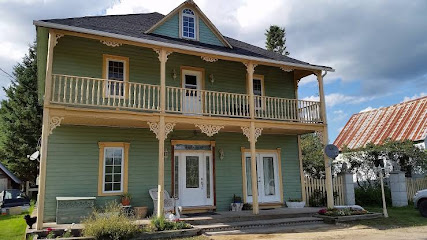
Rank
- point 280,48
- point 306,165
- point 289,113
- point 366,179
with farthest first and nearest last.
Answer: point 280,48 < point 306,165 < point 366,179 < point 289,113

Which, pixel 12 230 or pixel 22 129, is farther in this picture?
pixel 22 129

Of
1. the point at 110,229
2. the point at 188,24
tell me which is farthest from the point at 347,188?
the point at 110,229

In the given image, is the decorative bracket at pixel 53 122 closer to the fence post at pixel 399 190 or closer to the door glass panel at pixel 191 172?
the door glass panel at pixel 191 172

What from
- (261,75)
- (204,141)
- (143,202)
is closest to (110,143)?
(143,202)

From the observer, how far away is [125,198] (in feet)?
35.7

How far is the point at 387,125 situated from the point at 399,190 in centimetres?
718

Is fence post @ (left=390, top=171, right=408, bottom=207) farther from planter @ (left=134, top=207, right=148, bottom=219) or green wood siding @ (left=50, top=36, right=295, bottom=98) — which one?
planter @ (left=134, top=207, right=148, bottom=219)

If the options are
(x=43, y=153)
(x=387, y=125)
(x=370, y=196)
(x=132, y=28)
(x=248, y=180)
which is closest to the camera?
(x=43, y=153)

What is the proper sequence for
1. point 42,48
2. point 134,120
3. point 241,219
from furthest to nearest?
point 42,48, point 241,219, point 134,120

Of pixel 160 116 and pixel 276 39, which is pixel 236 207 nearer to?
pixel 160 116

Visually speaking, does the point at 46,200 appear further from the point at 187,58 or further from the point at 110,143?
the point at 187,58

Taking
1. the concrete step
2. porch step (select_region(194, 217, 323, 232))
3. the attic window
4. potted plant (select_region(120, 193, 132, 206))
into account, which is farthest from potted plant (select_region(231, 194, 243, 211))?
the attic window

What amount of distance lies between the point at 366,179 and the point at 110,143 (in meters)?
13.8

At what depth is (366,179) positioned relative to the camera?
17.6 meters
